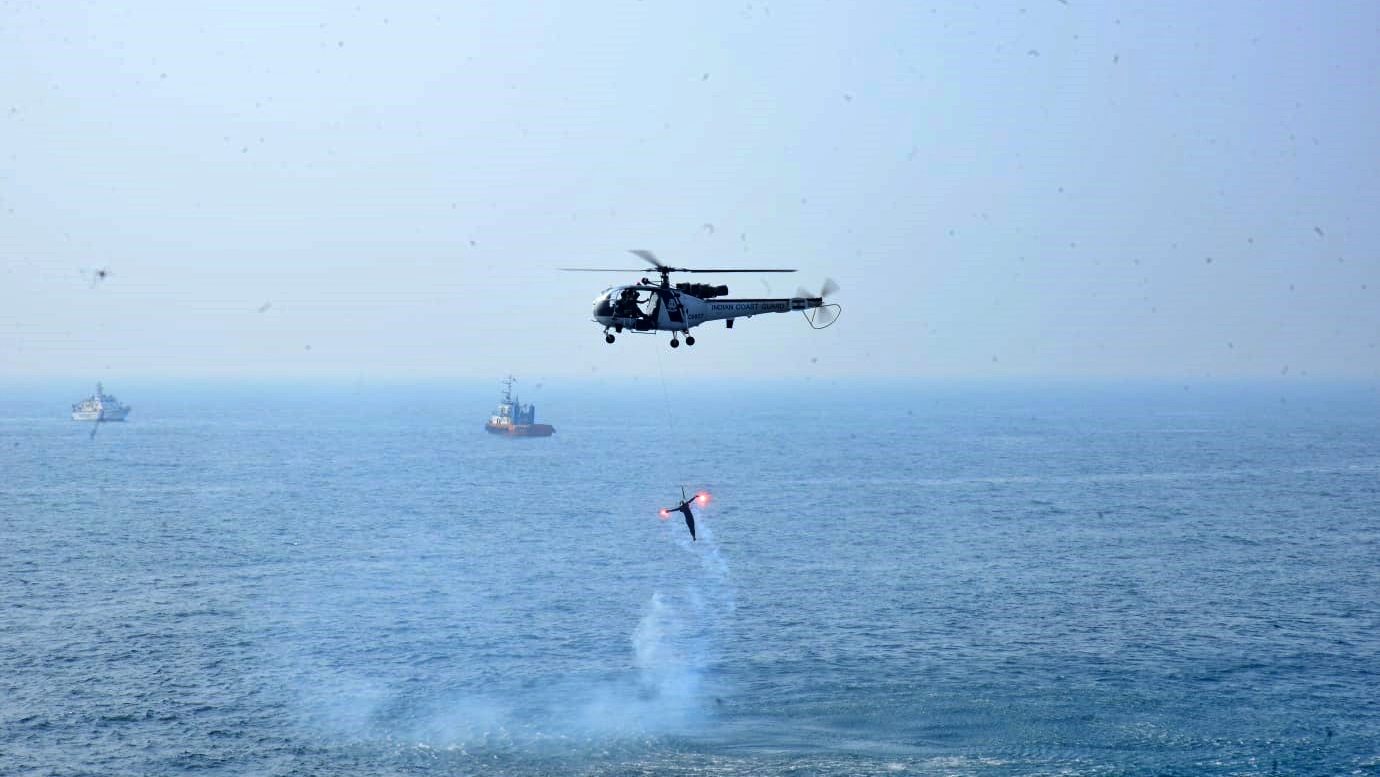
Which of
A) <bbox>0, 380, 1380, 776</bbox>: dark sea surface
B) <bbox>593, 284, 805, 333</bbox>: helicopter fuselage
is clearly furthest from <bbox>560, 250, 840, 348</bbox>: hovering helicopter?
<bbox>0, 380, 1380, 776</bbox>: dark sea surface

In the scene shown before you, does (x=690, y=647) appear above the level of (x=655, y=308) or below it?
below

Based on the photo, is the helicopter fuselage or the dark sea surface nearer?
the helicopter fuselage

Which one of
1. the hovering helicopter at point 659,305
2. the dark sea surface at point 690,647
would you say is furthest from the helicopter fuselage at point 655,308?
the dark sea surface at point 690,647

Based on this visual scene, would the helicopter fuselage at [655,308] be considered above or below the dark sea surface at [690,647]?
above

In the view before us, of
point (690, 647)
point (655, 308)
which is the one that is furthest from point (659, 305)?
point (690, 647)

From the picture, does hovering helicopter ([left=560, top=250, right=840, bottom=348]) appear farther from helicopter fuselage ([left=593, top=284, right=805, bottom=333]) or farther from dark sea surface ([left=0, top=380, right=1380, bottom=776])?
dark sea surface ([left=0, top=380, right=1380, bottom=776])

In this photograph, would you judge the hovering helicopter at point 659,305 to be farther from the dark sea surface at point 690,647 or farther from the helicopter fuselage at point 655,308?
the dark sea surface at point 690,647

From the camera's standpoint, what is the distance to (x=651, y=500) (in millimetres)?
193250

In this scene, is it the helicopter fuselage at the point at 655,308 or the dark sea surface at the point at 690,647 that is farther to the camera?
the dark sea surface at the point at 690,647

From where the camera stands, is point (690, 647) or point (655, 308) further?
point (690, 647)

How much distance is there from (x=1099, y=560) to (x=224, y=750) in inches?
3934

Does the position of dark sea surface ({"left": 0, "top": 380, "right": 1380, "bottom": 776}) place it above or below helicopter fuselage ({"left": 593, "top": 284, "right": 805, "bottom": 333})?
below

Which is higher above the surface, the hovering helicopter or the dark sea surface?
the hovering helicopter

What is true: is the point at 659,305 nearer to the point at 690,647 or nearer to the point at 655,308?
the point at 655,308
